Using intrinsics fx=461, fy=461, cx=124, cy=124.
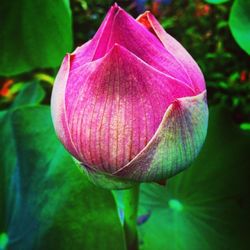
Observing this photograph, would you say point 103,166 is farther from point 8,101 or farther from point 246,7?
point 8,101

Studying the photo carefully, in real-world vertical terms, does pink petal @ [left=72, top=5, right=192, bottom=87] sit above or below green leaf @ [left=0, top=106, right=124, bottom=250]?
above

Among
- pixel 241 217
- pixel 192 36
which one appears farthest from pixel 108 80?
pixel 192 36

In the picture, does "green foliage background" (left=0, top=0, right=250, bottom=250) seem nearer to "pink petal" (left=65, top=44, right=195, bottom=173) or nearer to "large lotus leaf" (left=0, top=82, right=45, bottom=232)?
"large lotus leaf" (left=0, top=82, right=45, bottom=232)

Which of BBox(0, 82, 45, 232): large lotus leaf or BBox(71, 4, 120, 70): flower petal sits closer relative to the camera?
BBox(71, 4, 120, 70): flower petal

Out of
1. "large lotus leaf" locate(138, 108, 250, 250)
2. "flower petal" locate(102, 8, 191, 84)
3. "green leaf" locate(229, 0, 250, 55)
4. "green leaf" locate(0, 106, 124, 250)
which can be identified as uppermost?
"flower petal" locate(102, 8, 191, 84)

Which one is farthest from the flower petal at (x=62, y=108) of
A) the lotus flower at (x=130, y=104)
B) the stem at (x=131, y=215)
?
the stem at (x=131, y=215)

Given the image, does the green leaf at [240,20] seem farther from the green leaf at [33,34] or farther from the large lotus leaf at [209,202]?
the green leaf at [33,34]

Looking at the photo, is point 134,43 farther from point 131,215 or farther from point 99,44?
point 131,215

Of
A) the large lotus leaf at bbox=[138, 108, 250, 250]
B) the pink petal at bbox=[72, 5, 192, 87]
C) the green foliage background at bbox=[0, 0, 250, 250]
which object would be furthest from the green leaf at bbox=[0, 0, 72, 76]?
the pink petal at bbox=[72, 5, 192, 87]
